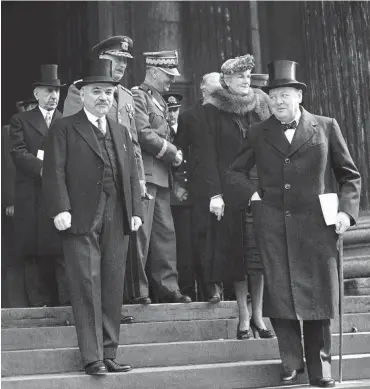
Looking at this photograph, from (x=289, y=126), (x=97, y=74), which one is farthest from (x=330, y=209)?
(x=97, y=74)

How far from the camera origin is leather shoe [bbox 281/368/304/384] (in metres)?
6.51

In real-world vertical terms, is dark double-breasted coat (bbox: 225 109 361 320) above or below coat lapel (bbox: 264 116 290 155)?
below

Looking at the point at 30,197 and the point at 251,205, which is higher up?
the point at 30,197

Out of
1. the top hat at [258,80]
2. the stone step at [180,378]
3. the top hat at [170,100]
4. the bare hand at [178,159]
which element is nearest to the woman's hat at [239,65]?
the top hat at [258,80]

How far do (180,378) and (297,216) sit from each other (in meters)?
1.28

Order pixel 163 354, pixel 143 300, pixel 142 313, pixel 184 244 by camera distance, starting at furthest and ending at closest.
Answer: pixel 184 244 < pixel 143 300 < pixel 142 313 < pixel 163 354

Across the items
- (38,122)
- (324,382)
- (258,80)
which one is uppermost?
(258,80)

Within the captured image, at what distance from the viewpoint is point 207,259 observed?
7730mm

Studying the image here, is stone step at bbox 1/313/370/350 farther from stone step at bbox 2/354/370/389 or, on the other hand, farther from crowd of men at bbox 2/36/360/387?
stone step at bbox 2/354/370/389

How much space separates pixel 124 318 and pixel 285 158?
175 centimetres

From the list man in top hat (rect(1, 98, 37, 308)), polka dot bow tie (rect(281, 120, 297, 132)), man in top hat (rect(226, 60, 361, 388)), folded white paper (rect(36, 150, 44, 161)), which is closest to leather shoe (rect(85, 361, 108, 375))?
man in top hat (rect(226, 60, 361, 388))

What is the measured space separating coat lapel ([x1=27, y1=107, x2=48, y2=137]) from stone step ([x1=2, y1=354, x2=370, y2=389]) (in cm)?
263

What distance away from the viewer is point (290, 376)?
652 centimetres

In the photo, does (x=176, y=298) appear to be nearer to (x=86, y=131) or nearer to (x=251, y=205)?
(x=251, y=205)
